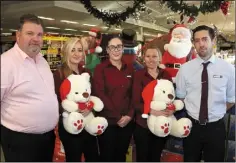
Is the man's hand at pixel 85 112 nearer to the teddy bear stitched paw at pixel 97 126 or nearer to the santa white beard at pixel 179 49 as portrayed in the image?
the teddy bear stitched paw at pixel 97 126

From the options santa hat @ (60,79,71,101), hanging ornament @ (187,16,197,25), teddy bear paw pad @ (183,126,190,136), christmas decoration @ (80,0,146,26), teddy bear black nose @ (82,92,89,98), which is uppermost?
christmas decoration @ (80,0,146,26)

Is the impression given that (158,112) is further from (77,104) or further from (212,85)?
(77,104)

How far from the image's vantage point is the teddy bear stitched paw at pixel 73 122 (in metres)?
1.69

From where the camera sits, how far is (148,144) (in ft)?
6.06

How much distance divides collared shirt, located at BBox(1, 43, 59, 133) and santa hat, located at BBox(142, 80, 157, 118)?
0.67 m

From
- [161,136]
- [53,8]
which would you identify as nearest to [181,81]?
[161,136]

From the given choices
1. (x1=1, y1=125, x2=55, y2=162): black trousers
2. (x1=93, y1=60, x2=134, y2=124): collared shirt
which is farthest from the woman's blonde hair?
(x1=1, y1=125, x2=55, y2=162): black trousers

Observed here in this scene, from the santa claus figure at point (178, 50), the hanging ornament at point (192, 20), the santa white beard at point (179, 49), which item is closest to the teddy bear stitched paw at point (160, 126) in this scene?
the santa claus figure at point (178, 50)

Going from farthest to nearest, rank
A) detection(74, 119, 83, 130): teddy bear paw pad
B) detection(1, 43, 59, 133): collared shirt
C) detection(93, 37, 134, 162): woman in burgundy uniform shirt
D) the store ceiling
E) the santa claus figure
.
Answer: the store ceiling < the santa claus figure < detection(93, 37, 134, 162): woman in burgundy uniform shirt < detection(74, 119, 83, 130): teddy bear paw pad < detection(1, 43, 59, 133): collared shirt

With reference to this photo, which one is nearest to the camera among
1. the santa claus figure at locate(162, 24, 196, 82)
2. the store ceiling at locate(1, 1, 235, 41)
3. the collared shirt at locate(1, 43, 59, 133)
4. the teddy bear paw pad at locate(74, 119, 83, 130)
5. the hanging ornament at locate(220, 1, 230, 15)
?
the collared shirt at locate(1, 43, 59, 133)

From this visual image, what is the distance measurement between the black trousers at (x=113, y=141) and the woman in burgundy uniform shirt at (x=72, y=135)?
0.06 m

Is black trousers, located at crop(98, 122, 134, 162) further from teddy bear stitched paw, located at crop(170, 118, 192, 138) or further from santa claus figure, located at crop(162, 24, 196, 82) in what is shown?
santa claus figure, located at crop(162, 24, 196, 82)

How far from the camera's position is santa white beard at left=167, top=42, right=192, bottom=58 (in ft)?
7.80

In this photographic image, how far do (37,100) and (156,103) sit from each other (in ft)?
2.73
